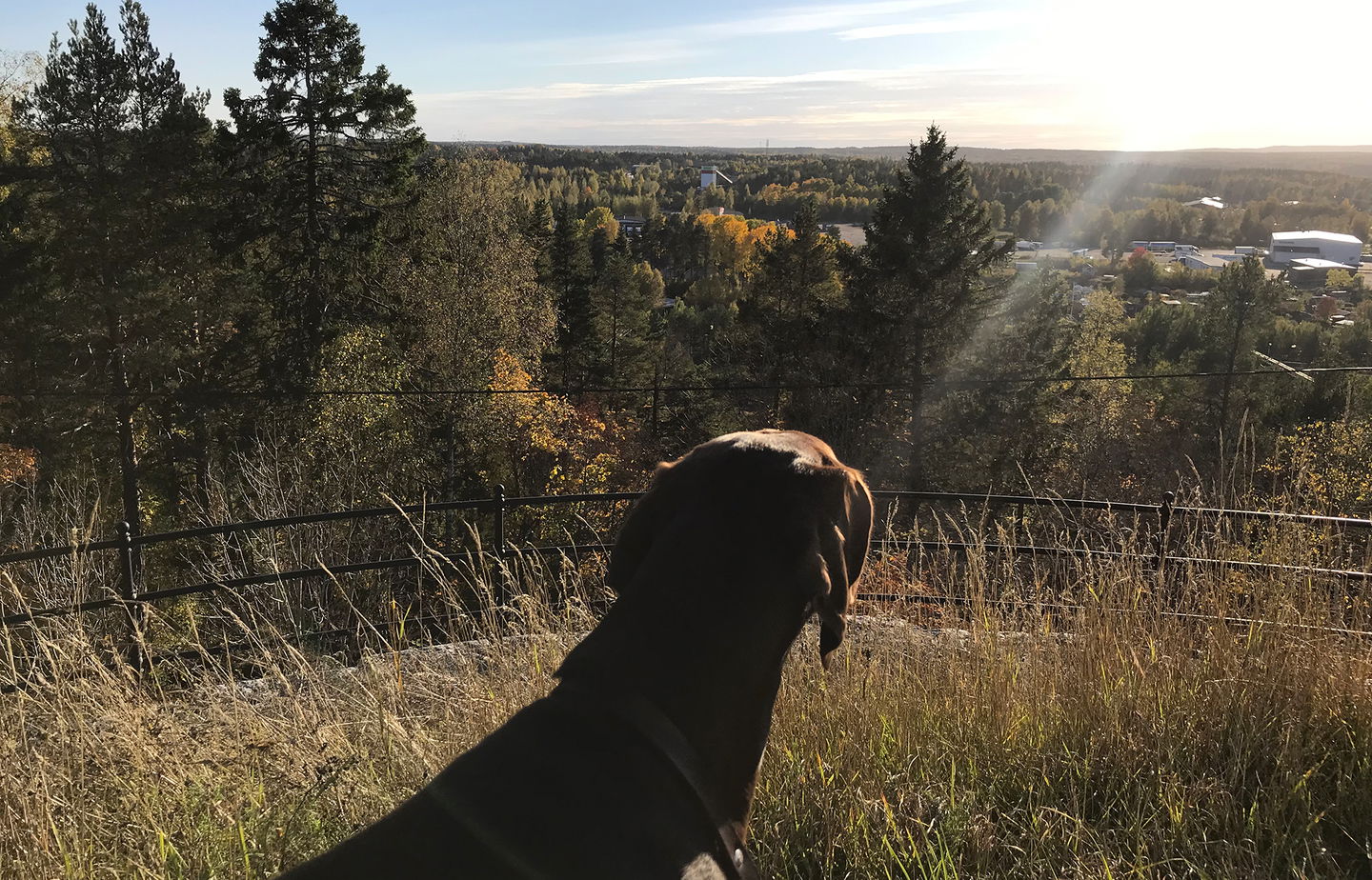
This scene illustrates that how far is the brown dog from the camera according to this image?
4.71ft

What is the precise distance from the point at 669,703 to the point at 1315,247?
135568 mm

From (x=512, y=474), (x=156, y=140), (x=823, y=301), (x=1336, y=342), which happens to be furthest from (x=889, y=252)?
(x=1336, y=342)

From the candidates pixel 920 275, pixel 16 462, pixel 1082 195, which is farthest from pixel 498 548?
pixel 1082 195

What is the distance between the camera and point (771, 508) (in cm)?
181

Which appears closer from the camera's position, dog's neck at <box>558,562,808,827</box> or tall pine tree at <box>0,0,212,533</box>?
dog's neck at <box>558,562,808,827</box>

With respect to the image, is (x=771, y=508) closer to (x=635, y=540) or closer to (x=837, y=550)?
(x=837, y=550)

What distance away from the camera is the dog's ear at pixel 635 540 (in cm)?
189

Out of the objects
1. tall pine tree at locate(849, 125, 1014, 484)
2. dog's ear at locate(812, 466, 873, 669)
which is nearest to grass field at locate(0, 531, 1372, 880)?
dog's ear at locate(812, 466, 873, 669)

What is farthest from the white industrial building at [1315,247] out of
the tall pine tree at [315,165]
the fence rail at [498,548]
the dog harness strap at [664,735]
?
the dog harness strap at [664,735]

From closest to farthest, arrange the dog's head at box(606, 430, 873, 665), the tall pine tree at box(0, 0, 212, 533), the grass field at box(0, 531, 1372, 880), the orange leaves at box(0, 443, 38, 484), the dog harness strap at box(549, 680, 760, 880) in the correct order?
the dog harness strap at box(549, 680, 760, 880) < the dog's head at box(606, 430, 873, 665) < the grass field at box(0, 531, 1372, 880) < the tall pine tree at box(0, 0, 212, 533) < the orange leaves at box(0, 443, 38, 484)

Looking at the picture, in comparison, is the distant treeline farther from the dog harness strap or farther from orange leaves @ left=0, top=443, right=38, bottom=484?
the dog harness strap

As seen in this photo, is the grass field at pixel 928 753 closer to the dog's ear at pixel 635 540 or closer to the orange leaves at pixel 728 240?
the dog's ear at pixel 635 540

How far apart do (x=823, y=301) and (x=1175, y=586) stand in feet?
89.7

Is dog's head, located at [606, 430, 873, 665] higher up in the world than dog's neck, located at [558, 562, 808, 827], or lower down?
higher up
